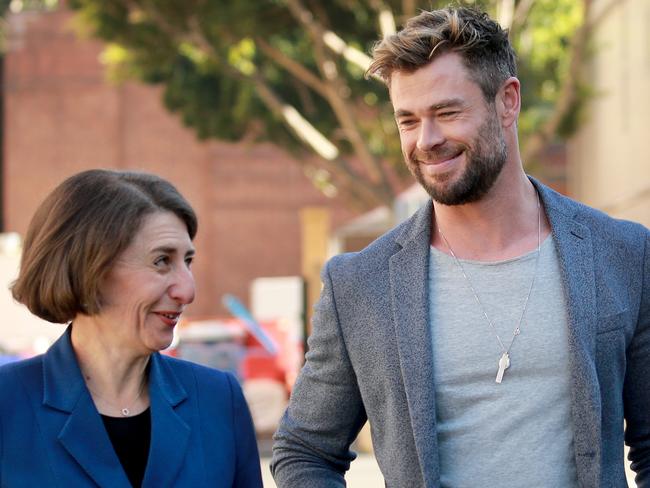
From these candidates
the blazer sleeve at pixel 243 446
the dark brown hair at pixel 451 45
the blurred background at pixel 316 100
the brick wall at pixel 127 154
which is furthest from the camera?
the brick wall at pixel 127 154

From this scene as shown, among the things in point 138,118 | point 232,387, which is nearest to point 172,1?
point 232,387

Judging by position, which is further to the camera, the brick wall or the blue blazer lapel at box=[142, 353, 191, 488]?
the brick wall

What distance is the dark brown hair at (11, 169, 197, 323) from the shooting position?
3289 millimetres

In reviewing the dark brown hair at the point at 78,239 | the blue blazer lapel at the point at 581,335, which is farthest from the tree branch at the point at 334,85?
the blue blazer lapel at the point at 581,335

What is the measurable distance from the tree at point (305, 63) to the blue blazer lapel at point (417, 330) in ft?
40.4

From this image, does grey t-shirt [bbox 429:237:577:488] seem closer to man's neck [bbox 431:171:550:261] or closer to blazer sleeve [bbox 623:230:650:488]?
man's neck [bbox 431:171:550:261]

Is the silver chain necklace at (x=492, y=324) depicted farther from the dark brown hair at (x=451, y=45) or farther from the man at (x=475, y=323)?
the dark brown hair at (x=451, y=45)

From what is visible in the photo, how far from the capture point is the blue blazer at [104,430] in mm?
3209

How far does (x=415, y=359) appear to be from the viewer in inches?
125

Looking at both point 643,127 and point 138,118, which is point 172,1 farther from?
point 138,118

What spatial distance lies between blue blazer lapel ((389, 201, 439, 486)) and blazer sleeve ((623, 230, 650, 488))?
456 mm

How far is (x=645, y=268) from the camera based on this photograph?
10.7ft

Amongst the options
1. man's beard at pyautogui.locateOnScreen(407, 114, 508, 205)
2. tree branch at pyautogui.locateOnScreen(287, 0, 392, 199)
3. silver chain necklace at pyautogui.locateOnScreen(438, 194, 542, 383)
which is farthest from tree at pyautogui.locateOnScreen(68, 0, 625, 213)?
man's beard at pyautogui.locateOnScreen(407, 114, 508, 205)

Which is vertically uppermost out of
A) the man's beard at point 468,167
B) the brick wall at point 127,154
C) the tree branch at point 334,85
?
the brick wall at point 127,154
